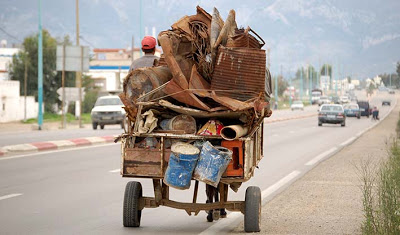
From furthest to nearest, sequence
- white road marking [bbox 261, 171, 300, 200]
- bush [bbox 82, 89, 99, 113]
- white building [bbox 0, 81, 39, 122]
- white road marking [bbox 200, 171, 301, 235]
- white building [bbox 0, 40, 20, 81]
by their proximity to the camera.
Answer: white building [bbox 0, 40, 20, 81] < bush [bbox 82, 89, 99, 113] < white building [bbox 0, 81, 39, 122] < white road marking [bbox 261, 171, 300, 200] < white road marking [bbox 200, 171, 301, 235]

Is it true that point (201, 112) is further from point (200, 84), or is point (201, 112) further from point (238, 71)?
point (238, 71)

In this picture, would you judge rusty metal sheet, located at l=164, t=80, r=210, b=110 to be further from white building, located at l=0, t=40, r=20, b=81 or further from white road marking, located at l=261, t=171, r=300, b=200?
white building, located at l=0, t=40, r=20, b=81

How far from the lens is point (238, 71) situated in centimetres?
994

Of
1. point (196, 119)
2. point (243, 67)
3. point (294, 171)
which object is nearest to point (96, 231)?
point (196, 119)

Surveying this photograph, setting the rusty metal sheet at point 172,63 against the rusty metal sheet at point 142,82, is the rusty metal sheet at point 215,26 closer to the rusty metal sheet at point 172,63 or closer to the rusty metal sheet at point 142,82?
the rusty metal sheet at point 172,63

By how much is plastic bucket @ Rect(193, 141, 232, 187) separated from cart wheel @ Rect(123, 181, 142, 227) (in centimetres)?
115

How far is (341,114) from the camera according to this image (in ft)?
186

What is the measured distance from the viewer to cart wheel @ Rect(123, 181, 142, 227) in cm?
1021

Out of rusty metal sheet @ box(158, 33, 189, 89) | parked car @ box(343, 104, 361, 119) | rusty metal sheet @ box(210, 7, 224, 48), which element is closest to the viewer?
rusty metal sheet @ box(158, 33, 189, 89)

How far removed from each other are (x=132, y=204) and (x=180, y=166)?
45.0 inches

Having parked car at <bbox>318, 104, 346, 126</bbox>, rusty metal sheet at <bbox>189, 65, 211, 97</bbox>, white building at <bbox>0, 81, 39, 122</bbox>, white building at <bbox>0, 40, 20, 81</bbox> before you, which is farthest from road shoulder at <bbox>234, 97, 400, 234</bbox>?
white building at <bbox>0, 40, 20, 81</bbox>

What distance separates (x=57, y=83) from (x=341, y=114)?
41.6m

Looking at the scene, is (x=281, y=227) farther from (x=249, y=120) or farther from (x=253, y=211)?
(x=249, y=120)

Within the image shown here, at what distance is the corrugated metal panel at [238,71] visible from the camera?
32.5ft
